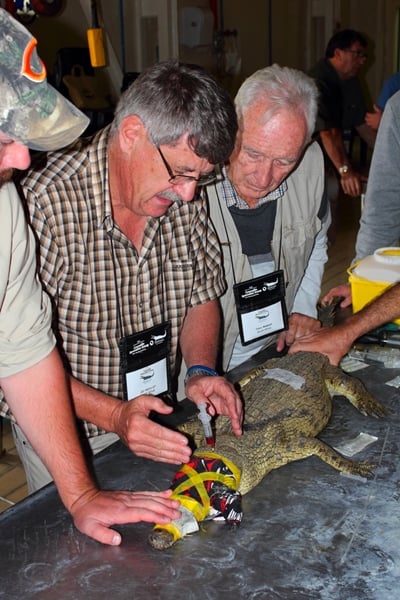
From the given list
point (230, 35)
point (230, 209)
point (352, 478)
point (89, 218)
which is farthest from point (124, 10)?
point (352, 478)

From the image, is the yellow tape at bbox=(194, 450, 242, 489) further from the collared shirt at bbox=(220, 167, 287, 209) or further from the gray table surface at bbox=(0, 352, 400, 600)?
the collared shirt at bbox=(220, 167, 287, 209)

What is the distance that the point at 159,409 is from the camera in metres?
1.65

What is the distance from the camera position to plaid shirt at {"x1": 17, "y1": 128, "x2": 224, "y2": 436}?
5.93 feet

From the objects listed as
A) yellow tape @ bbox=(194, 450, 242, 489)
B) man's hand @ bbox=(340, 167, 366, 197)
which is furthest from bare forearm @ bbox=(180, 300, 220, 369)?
man's hand @ bbox=(340, 167, 366, 197)

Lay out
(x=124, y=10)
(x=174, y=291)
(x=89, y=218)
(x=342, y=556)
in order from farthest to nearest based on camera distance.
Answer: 1. (x=124, y=10)
2. (x=174, y=291)
3. (x=89, y=218)
4. (x=342, y=556)

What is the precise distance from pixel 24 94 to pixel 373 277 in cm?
154

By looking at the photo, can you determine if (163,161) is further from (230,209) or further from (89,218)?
(230,209)

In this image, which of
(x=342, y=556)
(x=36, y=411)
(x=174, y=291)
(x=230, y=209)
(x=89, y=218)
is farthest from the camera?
(x=230, y=209)

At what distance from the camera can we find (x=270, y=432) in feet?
5.73

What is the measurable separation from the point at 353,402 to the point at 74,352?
737 millimetres

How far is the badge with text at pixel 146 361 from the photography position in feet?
6.34

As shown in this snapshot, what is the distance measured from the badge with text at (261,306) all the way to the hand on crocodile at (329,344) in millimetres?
175

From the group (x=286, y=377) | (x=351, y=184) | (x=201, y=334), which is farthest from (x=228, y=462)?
(x=351, y=184)

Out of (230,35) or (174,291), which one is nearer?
(174,291)
